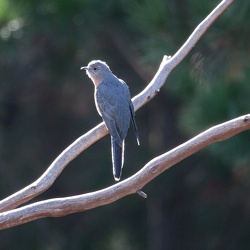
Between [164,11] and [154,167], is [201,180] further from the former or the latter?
[154,167]

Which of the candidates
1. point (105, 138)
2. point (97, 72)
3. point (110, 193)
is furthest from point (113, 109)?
point (105, 138)

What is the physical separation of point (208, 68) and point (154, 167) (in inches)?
124

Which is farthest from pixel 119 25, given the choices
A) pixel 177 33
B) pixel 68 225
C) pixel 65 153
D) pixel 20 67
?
pixel 65 153

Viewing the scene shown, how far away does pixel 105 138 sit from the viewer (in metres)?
11.4

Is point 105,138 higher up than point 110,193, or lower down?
higher up

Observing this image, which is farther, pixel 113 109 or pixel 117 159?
pixel 113 109

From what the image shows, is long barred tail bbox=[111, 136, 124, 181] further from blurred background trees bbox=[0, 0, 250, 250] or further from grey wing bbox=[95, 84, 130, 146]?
blurred background trees bbox=[0, 0, 250, 250]

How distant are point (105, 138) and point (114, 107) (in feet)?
16.3

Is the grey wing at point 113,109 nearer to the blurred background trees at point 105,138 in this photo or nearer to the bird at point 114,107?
the bird at point 114,107

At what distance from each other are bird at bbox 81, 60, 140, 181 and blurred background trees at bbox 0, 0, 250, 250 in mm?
970

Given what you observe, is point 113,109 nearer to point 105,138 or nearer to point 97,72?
point 97,72

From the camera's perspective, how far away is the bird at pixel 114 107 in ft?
20.0

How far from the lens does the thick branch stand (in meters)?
4.79

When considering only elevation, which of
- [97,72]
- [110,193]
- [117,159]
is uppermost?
[97,72]
